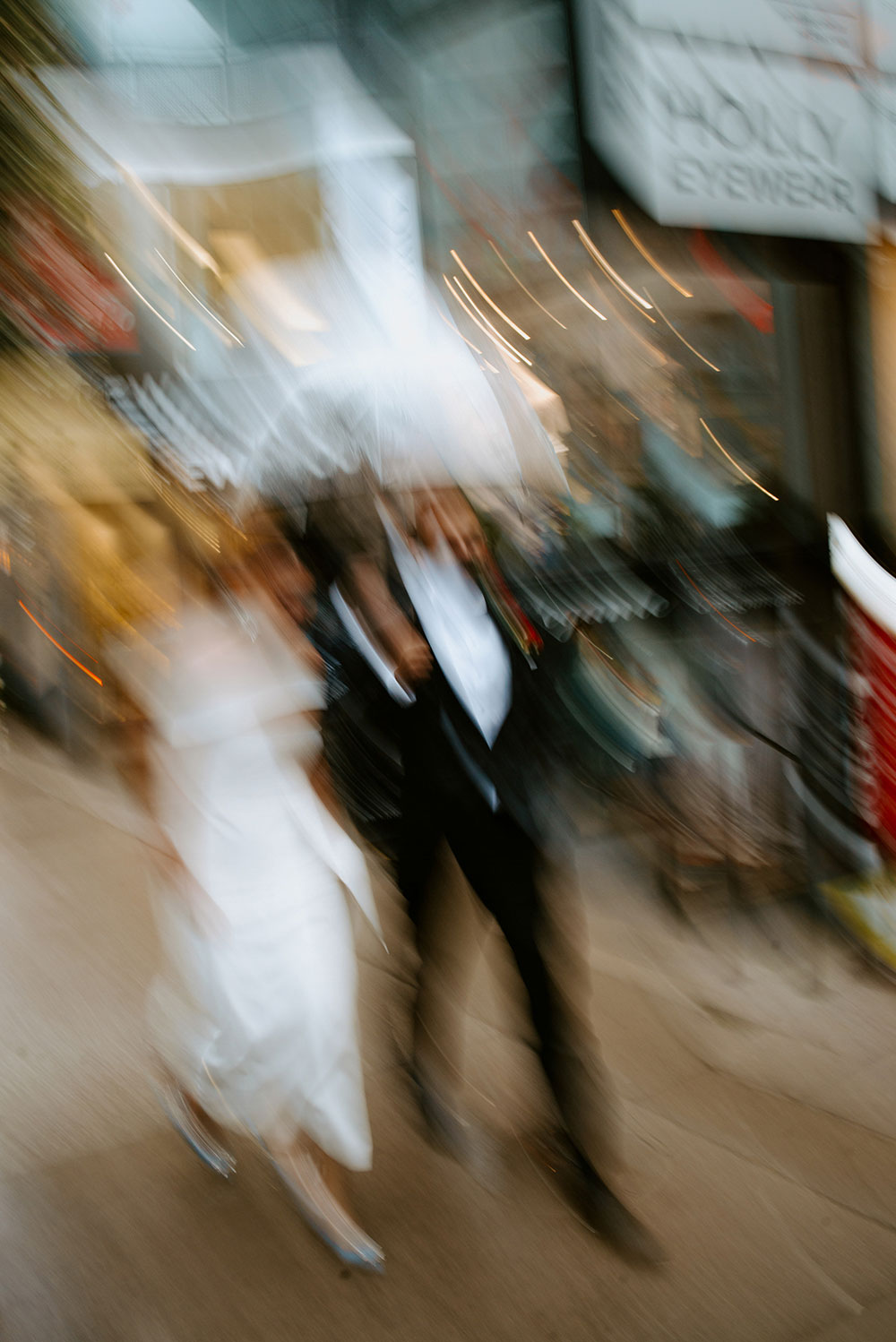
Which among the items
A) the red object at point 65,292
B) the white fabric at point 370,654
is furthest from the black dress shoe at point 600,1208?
the red object at point 65,292

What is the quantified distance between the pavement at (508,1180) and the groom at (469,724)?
0.26 m

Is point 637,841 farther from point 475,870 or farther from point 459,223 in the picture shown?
point 459,223

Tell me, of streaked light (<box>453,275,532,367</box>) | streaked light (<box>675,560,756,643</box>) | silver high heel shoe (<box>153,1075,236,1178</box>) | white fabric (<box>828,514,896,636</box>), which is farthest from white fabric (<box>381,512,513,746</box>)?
streaked light (<box>453,275,532,367</box>)

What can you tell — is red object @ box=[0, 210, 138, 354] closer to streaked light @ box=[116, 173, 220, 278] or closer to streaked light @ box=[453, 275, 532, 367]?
streaked light @ box=[116, 173, 220, 278]

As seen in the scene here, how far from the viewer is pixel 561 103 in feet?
16.8

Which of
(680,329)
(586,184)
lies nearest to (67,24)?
(586,184)

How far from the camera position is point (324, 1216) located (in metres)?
2.33

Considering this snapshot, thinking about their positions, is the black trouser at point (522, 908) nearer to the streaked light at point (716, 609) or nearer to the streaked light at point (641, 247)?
the streaked light at point (716, 609)

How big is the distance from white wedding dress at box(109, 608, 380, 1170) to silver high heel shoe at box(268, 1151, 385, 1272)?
0.07 meters

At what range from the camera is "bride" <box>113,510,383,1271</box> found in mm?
2346

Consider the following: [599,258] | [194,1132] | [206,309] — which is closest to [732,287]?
[599,258]

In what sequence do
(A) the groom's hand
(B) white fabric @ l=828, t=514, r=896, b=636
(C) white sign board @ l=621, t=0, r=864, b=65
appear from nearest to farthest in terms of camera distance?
1. (A) the groom's hand
2. (B) white fabric @ l=828, t=514, r=896, b=636
3. (C) white sign board @ l=621, t=0, r=864, b=65

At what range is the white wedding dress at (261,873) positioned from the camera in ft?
7.70

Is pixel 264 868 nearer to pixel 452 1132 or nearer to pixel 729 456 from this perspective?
pixel 452 1132
